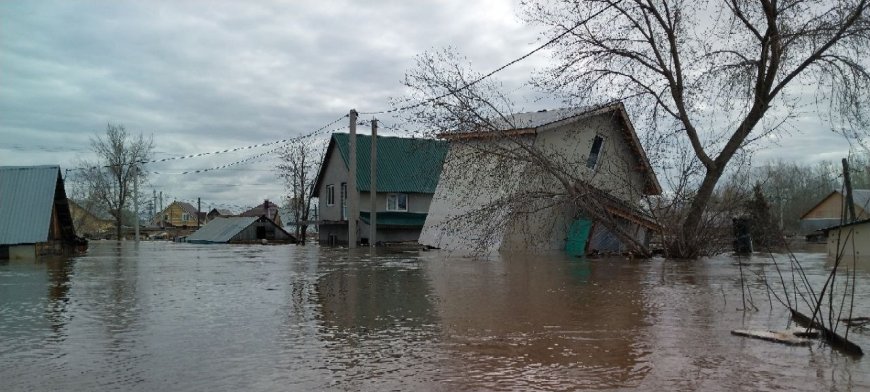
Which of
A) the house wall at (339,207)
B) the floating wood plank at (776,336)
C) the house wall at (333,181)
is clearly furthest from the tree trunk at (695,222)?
the house wall at (333,181)

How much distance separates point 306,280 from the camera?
508 inches

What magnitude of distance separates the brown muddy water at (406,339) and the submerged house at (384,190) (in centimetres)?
2774

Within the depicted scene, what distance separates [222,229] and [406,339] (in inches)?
1819

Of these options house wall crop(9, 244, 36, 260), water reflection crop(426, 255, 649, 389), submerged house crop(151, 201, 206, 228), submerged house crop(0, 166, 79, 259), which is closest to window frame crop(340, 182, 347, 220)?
submerged house crop(0, 166, 79, 259)

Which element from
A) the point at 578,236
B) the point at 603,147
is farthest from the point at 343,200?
the point at 578,236

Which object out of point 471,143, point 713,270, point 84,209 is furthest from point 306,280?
point 84,209

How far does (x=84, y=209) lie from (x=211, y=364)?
73.1 metres

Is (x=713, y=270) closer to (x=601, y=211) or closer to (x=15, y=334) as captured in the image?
(x=601, y=211)

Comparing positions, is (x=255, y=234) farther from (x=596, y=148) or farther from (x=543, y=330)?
(x=543, y=330)

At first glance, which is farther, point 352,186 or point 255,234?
point 255,234

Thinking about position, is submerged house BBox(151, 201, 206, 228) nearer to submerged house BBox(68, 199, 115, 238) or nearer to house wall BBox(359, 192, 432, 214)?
submerged house BBox(68, 199, 115, 238)

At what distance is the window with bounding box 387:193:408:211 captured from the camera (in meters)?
40.8

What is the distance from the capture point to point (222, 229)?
50062 mm

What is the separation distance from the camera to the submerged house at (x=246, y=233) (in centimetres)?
4719
